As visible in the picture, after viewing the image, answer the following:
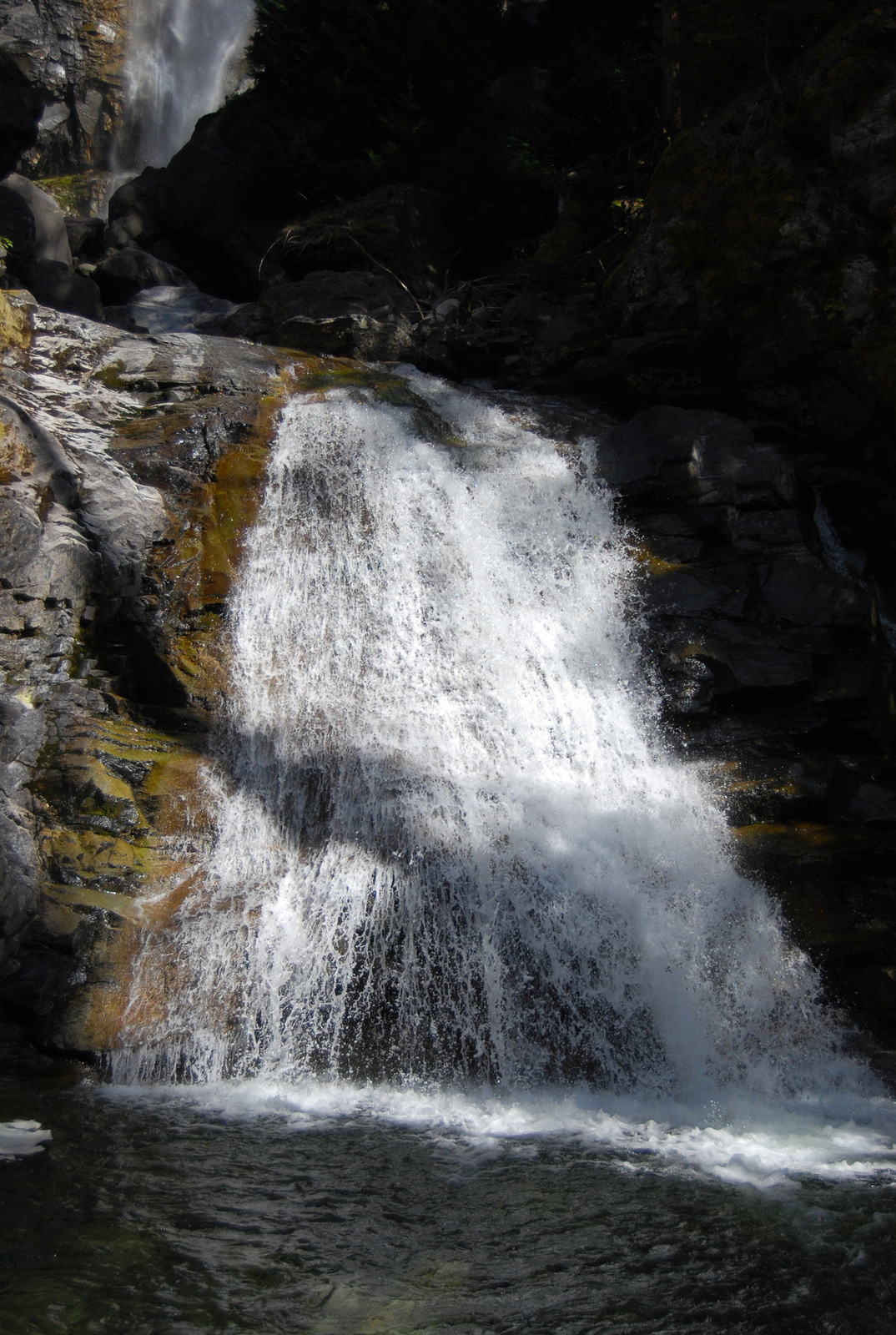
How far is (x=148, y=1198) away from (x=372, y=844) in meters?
2.69

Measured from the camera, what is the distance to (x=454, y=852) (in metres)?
5.73

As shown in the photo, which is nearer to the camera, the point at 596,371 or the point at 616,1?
the point at 596,371

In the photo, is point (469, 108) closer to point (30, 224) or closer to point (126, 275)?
point (126, 275)

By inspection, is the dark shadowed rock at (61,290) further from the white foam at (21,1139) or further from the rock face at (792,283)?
the white foam at (21,1139)

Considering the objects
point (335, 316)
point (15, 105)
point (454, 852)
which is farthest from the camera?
point (335, 316)

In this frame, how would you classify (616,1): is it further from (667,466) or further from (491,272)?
(667,466)

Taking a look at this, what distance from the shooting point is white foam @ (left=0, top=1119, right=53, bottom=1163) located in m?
3.73

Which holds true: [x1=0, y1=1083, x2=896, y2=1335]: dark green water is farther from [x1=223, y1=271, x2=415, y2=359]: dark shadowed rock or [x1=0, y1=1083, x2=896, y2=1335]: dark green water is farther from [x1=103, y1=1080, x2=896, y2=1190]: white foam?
[x1=223, y1=271, x2=415, y2=359]: dark shadowed rock

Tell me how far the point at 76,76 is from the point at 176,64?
2.62 meters

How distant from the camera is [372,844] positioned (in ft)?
→ 19.1

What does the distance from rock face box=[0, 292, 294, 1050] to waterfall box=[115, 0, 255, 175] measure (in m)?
17.7

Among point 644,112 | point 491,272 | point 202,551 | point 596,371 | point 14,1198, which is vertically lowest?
point 14,1198

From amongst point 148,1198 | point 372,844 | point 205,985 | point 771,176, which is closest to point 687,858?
point 372,844

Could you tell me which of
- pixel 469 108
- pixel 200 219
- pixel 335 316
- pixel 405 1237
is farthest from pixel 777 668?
pixel 200 219
